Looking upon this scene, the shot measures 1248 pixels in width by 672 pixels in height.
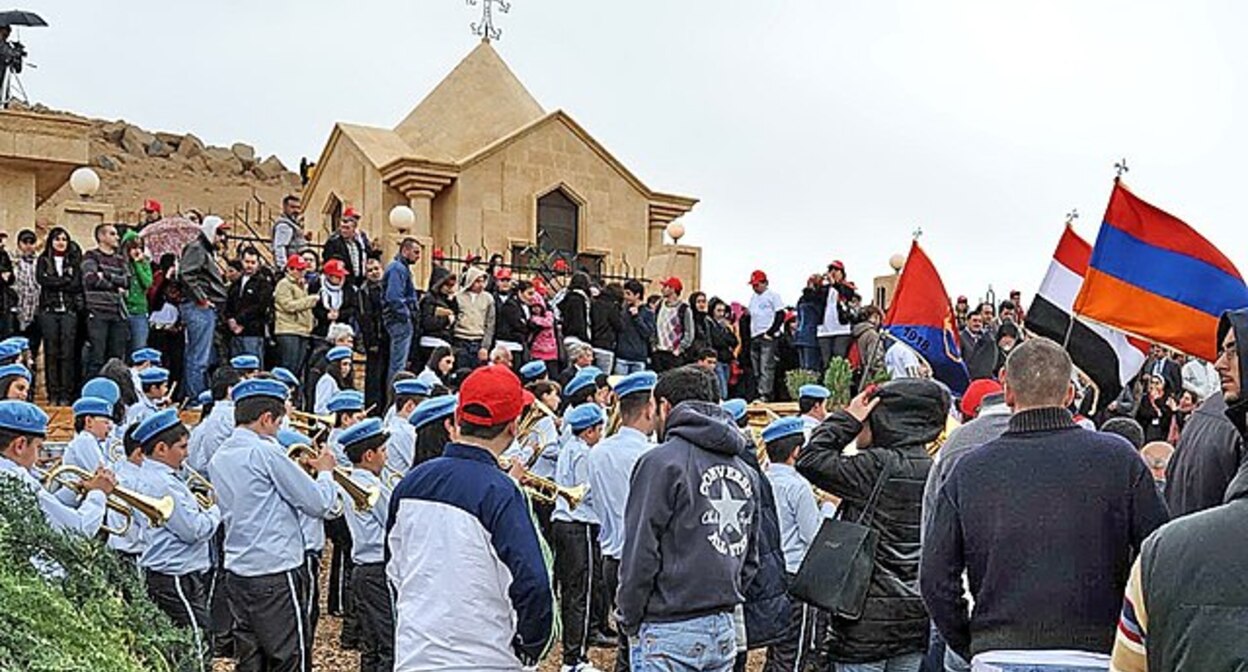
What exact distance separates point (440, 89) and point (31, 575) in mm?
31032

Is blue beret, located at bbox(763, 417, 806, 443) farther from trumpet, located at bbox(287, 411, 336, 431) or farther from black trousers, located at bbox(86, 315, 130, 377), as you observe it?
black trousers, located at bbox(86, 315, 130, 377)

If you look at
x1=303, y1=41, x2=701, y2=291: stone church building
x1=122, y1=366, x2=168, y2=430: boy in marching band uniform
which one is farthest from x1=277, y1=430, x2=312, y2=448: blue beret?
x1=303, y1=41, x2=701, y2=291: stone church building

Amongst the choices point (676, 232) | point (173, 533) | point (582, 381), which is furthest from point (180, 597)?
point (676, 232)

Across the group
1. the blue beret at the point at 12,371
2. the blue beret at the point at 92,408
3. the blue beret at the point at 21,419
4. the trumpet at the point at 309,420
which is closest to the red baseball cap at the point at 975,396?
the blue beret at the point at 21,419

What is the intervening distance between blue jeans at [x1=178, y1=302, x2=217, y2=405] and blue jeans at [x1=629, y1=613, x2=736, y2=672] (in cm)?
1094

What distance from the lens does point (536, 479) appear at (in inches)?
356

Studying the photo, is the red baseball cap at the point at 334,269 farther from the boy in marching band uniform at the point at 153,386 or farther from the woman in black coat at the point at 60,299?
the boy in marching band uniform at the point at 153,386

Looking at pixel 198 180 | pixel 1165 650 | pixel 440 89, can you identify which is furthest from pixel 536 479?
pixel 198 180

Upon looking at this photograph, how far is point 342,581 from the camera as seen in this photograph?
34.0 ft

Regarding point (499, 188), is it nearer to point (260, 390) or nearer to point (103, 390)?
point (103, 390)

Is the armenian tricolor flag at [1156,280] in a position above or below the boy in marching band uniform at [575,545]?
above

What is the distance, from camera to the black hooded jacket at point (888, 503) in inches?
212

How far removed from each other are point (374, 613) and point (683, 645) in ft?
9.77

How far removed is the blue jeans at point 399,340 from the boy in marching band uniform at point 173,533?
8.38 m
